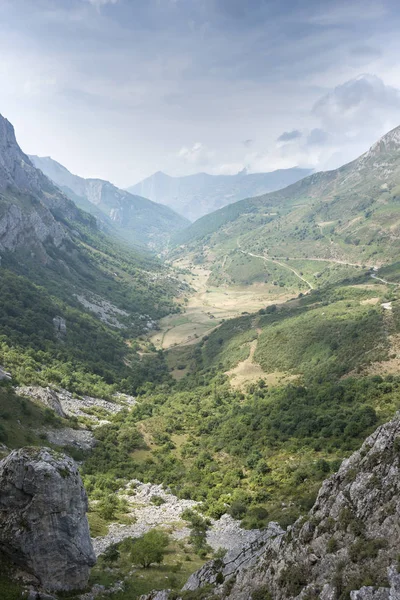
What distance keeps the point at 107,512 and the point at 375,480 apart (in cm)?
3363

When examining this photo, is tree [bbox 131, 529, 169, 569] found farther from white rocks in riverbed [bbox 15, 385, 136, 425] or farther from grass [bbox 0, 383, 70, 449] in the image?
white rocks in riverbed [bbox 15, 385, 136, 425]

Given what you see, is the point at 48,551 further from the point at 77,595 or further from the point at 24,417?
the point at 24,417

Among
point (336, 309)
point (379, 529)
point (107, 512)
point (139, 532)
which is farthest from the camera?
point (336, 309)

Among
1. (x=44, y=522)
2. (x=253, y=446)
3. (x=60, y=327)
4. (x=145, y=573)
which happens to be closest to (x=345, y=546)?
(x=44, y=522)

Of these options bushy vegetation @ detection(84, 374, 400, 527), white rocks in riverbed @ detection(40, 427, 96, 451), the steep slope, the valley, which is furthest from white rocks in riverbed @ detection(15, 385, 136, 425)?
bushy vegetation @ detection(84, 374, 400, 527)

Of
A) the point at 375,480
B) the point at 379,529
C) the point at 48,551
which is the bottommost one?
the point at 48,551

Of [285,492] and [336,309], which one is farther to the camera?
[336,309]

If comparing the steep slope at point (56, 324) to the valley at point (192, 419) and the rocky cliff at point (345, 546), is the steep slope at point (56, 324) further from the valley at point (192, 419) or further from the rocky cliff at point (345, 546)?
the rocky cliff at point (345, 546)

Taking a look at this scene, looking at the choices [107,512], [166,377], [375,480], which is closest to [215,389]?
[166,377]

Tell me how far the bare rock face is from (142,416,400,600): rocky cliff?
9.86 m

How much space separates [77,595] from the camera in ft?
80.4

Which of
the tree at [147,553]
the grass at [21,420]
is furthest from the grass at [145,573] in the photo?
the grass at [21,420]

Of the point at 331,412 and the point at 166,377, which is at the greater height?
the point at 331,412

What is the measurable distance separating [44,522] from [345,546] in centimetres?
1873
